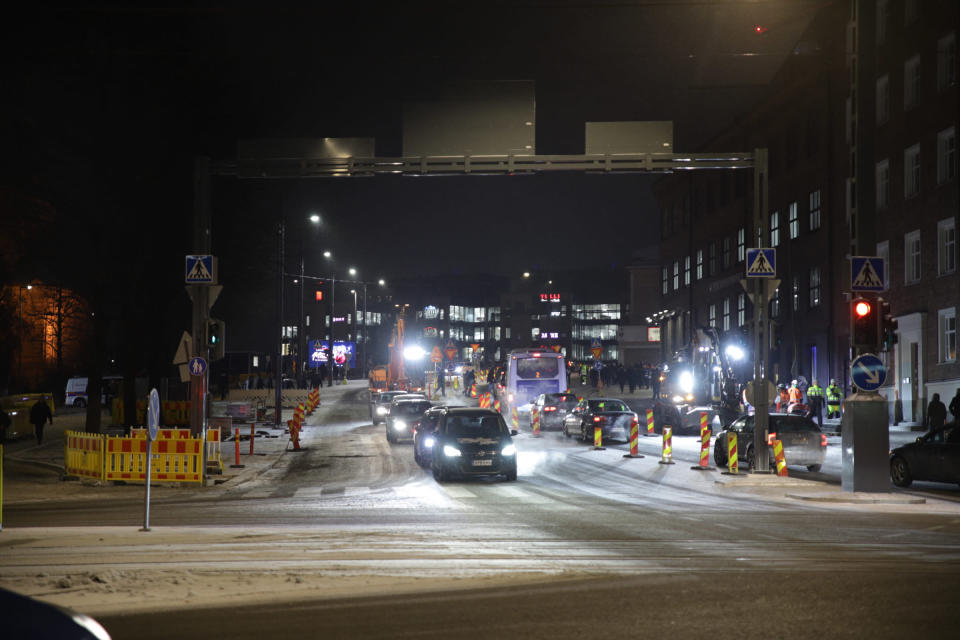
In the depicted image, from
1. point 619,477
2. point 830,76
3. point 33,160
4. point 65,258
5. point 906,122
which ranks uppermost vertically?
point 830,76

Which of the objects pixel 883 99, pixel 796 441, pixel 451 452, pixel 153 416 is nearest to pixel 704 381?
pixel 883 99

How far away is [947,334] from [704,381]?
433 inches

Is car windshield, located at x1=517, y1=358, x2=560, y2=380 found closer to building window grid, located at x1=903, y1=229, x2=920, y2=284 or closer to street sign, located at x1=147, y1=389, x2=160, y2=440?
building window grid, located at x1=903, y1=229, x2=920, y2=284

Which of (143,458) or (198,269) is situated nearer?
(143,458)

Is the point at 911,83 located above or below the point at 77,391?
above

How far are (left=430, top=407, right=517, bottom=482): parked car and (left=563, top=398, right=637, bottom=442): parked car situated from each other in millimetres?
11730

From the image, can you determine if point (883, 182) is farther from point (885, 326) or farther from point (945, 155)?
point (885, 326)

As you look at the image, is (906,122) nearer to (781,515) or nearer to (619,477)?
(619,477)

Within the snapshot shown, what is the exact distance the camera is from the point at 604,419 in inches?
1341

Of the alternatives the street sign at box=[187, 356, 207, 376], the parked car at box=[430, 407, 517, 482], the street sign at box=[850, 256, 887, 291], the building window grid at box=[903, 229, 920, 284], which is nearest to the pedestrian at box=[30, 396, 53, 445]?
the street sign at box=[187, 356, 207, 376]

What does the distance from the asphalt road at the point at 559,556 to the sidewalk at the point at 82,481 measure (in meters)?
1.47

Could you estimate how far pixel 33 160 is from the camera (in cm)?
3169

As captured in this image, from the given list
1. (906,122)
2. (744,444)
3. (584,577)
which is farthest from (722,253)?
(584,577)

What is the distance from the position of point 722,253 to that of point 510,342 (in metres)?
121
